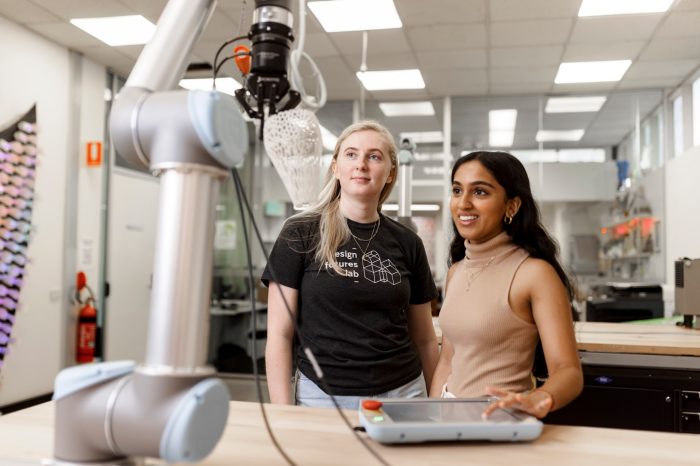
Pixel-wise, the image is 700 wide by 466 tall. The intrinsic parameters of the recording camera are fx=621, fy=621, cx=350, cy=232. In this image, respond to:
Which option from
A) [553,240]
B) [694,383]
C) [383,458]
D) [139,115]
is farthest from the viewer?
[694,383]

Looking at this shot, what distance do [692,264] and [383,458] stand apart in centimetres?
293

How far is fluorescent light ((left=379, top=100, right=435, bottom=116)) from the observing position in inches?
259

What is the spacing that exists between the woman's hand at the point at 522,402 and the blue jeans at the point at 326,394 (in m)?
0.66

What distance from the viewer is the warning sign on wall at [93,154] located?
5301mm

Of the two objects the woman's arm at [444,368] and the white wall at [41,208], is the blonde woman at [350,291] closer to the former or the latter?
the woman's arm at [444,368]

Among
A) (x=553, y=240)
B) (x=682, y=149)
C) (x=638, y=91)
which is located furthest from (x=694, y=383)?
(x=638, y=91)

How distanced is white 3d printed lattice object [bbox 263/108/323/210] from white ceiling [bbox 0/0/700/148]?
4.76 feet

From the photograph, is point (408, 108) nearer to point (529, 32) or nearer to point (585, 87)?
point (585, 87)

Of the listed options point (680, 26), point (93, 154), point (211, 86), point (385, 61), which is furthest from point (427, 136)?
point (211, 86)

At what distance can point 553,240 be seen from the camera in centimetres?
155

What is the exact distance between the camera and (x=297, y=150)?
88.6 inches

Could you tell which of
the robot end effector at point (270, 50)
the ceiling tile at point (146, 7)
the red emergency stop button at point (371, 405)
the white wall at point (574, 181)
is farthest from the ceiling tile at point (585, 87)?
the robot end effector at point (270, 50)

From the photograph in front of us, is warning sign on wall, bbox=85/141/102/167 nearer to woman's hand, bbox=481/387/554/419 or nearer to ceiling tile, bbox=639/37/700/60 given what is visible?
ceiling tile, bbox=639/37/700/60

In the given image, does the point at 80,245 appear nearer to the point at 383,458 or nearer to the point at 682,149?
the point at 383,458
